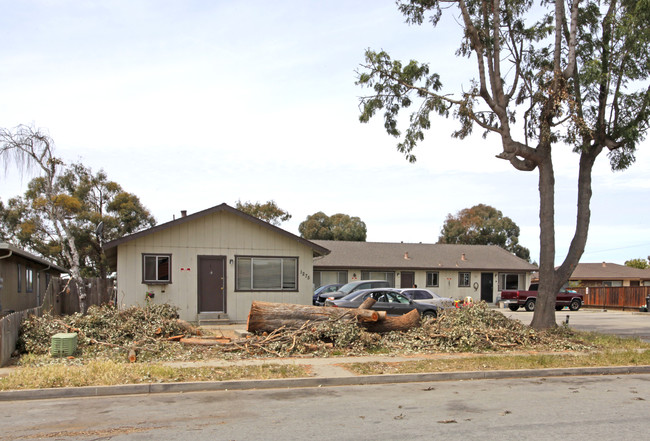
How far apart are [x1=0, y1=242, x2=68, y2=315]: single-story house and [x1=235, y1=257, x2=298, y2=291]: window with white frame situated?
7.19 meters

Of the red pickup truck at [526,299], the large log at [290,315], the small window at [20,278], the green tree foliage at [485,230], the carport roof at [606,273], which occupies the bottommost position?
the red pickup truck at [526,299]

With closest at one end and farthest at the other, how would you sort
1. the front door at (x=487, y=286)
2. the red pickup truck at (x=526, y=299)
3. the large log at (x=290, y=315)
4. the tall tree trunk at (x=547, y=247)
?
the large log at (x=290, y=315) → the tall tree trunk at (x=547, y=247) → the red pickup truck at (x=526, y=299) → the front door at (x=487, y=286)

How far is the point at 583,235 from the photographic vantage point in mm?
17844

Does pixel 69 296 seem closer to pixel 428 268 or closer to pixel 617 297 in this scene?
pixel 428 268

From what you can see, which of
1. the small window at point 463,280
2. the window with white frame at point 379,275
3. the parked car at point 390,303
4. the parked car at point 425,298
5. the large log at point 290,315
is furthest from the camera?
the small window at point 463,280

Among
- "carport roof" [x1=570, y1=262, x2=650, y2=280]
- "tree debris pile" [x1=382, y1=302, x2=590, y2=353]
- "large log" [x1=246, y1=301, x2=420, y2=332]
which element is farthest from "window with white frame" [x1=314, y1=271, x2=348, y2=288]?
"carport roof" [x1=570, y1=262, x2=650, y2=280]

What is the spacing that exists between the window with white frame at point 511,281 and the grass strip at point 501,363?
97.1 feet

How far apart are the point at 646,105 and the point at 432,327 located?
29.9 feet

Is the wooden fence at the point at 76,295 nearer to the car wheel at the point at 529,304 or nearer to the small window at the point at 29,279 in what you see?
the small window at the point at 29,279

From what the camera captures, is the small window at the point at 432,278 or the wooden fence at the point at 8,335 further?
the small window at the point at 432,278

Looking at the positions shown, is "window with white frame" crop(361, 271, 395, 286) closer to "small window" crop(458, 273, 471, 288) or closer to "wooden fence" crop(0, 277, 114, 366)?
"small window" crop(458, 273, 471, 288)

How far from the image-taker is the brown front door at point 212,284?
69.0ft

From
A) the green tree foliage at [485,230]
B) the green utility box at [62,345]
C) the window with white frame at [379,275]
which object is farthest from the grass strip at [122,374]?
the green tree foliage at [485,230]

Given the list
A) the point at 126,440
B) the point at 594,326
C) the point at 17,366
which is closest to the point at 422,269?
the point at 594,326
